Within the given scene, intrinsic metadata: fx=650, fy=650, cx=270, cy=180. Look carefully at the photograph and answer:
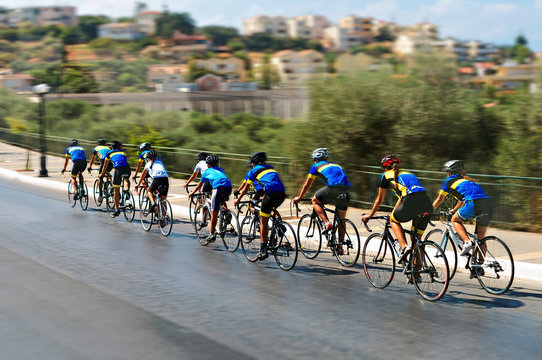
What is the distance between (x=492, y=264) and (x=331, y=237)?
296cm

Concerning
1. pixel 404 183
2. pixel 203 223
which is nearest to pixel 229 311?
pixel 404 183

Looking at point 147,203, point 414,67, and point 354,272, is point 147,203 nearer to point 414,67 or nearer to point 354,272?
point 354,272

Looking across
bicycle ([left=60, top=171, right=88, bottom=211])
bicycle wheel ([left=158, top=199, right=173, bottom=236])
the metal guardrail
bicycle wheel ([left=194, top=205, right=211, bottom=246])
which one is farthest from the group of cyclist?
the metal guardrail

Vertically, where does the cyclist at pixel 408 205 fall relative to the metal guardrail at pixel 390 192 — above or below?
above

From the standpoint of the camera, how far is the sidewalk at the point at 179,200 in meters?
10.3

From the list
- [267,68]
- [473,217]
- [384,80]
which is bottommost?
[473,217]

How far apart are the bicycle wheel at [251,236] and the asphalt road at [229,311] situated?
0.17 meters

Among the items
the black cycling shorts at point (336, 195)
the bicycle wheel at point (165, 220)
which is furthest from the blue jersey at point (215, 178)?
the bicycle wheel at point (165, 220)

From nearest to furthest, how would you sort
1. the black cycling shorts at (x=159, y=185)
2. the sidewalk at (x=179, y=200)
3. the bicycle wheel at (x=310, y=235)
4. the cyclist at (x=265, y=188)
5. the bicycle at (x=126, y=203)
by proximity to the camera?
1. the sidewalk at (x=179, y=200)
2. the cyclist at (x=265, y=188)
3. the bicycle wheel at (x=310, y=235)
4. the black cycling shorts at (x=159, y=185)
5. the bicycle at (x=126, y=203)

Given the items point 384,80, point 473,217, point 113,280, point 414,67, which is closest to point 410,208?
point 473,217

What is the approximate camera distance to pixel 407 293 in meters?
8.96

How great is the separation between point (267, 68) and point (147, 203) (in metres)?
156

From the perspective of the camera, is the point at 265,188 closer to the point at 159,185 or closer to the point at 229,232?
the point at 229,232

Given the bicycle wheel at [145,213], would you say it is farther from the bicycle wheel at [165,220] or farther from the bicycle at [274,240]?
the bicycle at [274,240]
